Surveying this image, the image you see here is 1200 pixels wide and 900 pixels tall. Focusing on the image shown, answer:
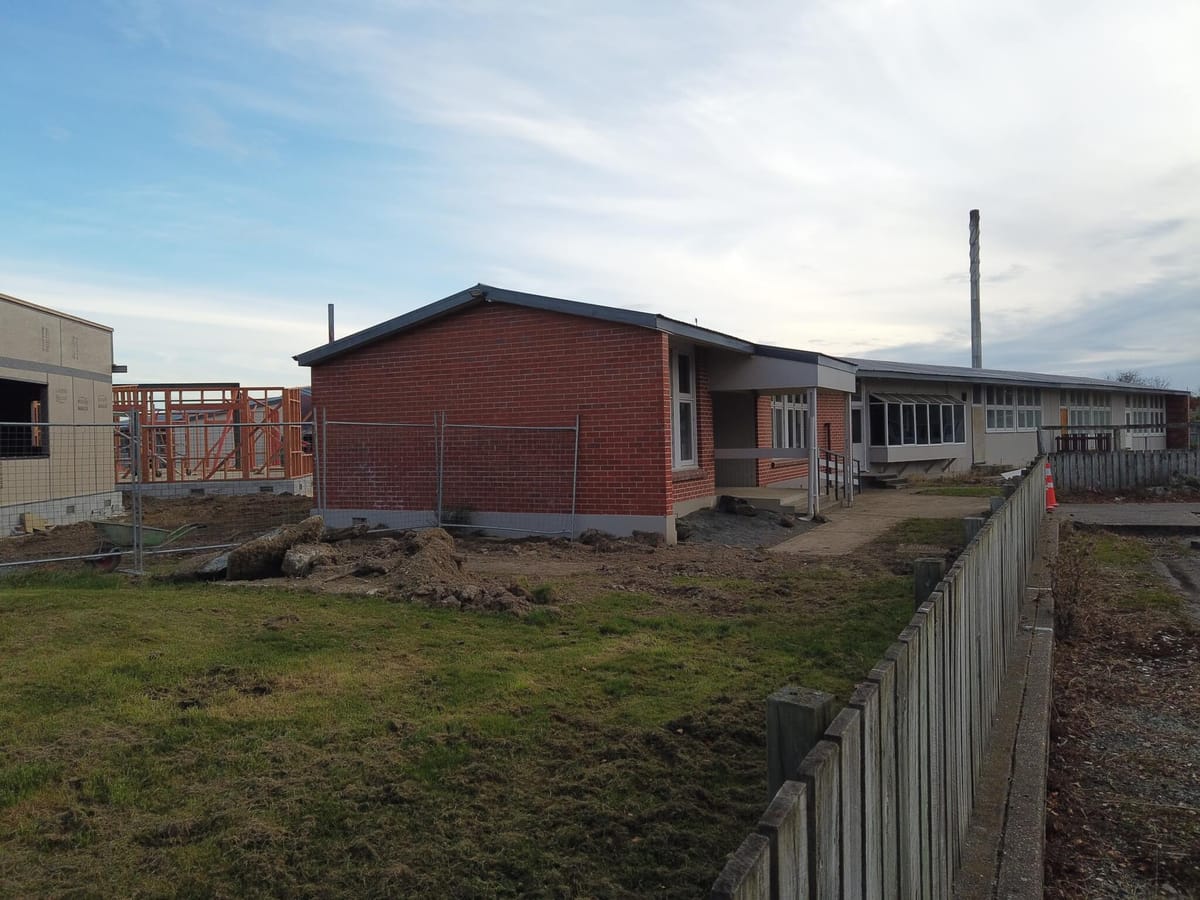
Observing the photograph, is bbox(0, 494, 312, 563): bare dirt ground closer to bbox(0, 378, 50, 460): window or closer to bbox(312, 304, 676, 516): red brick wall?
bbox(0, 378, 50, 460): window

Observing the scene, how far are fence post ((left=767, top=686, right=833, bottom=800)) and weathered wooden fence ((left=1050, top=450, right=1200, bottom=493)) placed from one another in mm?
22996

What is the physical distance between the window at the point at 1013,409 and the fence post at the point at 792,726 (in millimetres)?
32390

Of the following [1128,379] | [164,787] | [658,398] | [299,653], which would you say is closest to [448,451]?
[658,398]

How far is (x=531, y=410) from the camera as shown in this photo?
45.9ft

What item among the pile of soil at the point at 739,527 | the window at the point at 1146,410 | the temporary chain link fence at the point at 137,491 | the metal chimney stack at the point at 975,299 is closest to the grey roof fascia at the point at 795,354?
the pile of soil at the point at 739,527

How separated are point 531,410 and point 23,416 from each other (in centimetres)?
1351

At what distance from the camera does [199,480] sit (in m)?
24.9

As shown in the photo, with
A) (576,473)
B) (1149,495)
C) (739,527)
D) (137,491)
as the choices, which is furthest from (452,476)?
(1149,495)

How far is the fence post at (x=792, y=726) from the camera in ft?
6.79

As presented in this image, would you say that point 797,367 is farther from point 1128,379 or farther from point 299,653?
point 1128,379

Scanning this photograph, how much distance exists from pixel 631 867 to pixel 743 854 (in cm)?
213

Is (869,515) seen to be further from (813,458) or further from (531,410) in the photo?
(531,410)

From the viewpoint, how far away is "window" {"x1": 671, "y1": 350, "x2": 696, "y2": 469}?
1498 centimetres

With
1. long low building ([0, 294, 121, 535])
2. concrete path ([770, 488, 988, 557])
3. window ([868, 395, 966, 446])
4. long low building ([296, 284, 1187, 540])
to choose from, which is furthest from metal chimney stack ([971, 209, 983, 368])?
long low building ([0, 294, 121, 535])
